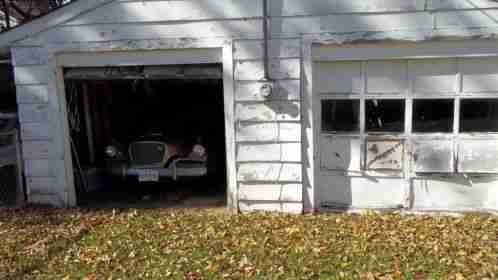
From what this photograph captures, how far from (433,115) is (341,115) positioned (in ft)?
4.01

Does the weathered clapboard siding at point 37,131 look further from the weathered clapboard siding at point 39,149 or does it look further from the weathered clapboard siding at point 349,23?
the weathered clapboard siding at point 349,23

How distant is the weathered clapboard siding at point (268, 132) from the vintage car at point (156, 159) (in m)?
1.47

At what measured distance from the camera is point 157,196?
7426mm

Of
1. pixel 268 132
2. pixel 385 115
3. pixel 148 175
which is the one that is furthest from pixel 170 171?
pixel 385 115

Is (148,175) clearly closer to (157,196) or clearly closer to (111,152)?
(157,196)

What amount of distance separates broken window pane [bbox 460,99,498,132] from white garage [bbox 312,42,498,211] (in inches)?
0.5

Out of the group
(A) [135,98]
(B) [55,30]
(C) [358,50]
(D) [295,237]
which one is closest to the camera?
(D) [295,237]

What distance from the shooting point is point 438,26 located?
5.44 meters

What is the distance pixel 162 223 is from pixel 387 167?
3234mm

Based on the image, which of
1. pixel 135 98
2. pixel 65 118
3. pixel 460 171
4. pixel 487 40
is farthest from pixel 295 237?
pixel 135 98

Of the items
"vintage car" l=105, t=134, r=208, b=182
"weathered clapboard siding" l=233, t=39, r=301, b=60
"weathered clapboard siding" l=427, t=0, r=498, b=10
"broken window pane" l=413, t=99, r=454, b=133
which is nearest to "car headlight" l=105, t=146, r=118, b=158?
"vintage car" l=105, t=134, r=208, b=182

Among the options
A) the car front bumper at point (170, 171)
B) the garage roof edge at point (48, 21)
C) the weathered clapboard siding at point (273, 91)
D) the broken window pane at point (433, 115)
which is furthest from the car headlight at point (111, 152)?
the broken window pane at point (433, 115)

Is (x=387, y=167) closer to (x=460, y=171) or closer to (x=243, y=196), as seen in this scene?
(x=460, y=171)

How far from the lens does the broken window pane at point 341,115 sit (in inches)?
→ 233
